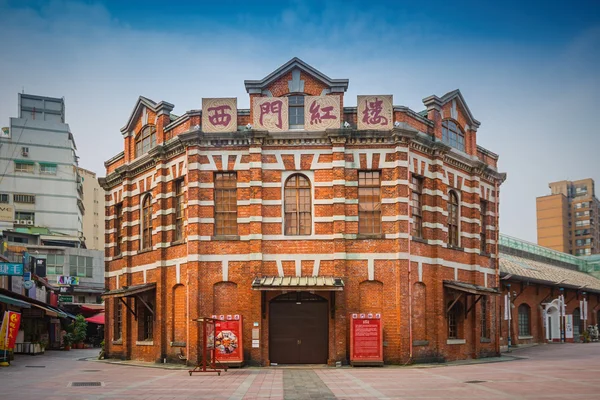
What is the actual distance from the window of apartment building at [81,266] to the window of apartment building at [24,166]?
13100 millimetres

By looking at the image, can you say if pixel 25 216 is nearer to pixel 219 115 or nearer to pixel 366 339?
pixel 219 115

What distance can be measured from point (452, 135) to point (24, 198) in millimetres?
58061

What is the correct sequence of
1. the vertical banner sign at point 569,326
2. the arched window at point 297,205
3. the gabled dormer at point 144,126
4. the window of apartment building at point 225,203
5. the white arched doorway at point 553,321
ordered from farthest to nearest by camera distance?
1. the vertical banner sign at point 569,326
2. the white arched doorway at point 553,321
3. the gabled dormer at point 144,126
4. the window of apartment building at point 225,203
5. the arched window at point 297,205

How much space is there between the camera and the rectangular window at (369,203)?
1188 inches

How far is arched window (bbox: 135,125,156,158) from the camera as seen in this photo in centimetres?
3497

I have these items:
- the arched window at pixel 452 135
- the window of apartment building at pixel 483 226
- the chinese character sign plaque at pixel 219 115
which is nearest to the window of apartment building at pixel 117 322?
the chinese character sign plaque at pixel 219 115

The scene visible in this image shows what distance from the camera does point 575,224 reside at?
14350cm

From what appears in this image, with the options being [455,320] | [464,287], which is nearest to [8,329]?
[464,287]

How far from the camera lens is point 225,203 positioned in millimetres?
30641

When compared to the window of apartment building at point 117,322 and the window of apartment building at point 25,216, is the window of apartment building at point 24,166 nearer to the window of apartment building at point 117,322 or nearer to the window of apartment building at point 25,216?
the window of apartment building at point 25,216

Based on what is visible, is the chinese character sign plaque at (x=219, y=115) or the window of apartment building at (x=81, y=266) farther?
the window of apartment building at (x=81, y=266)

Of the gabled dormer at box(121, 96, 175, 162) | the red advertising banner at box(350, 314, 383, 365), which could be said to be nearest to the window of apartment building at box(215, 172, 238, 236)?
the gabled dormer at box(121, 96, 175, 162)

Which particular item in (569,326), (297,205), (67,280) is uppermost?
(297,205)

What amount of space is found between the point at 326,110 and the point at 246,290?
27.7 feet
